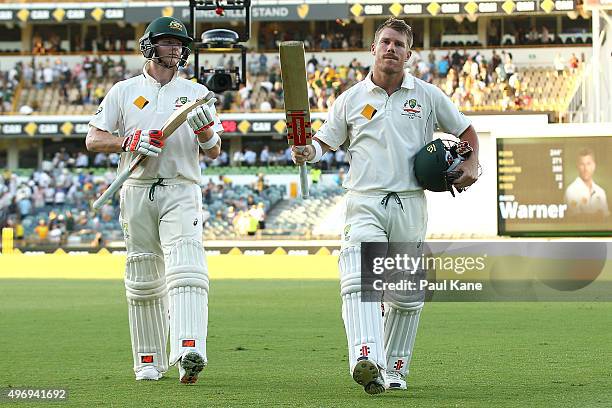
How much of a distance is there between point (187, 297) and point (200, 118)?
1.17m

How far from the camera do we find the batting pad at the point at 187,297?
8117 millimetres

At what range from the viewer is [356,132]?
26.2 feet

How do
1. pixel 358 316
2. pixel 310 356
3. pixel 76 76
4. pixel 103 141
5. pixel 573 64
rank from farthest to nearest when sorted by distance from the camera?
pixel 76 76
pixel 573 64
pixel 310 356
pixel 103 141
pixel 358 316

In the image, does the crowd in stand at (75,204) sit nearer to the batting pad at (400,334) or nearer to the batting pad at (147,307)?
the batting pad at (147,307)

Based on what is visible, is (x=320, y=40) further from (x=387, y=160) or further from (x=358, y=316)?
(x=358, y=316)

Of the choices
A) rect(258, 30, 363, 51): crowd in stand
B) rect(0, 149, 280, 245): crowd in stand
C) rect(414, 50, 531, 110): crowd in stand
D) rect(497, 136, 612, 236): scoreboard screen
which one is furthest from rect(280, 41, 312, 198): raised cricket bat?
rect(258, 30, 363, 51): crowd in stand

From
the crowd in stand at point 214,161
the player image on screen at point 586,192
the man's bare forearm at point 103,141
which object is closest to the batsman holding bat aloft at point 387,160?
the man's bare forearm at point 103,141

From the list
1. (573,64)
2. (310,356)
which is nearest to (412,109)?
(310,356)

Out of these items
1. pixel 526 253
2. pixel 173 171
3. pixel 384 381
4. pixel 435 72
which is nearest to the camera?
pixel 384 381

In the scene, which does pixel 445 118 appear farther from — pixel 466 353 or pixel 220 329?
pixel 220 329

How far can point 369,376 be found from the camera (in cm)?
722

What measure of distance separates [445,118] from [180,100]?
5.97 feet

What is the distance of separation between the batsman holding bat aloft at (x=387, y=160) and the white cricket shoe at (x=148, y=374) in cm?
158

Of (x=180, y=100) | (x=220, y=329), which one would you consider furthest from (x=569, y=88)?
(x=180, y=100)
